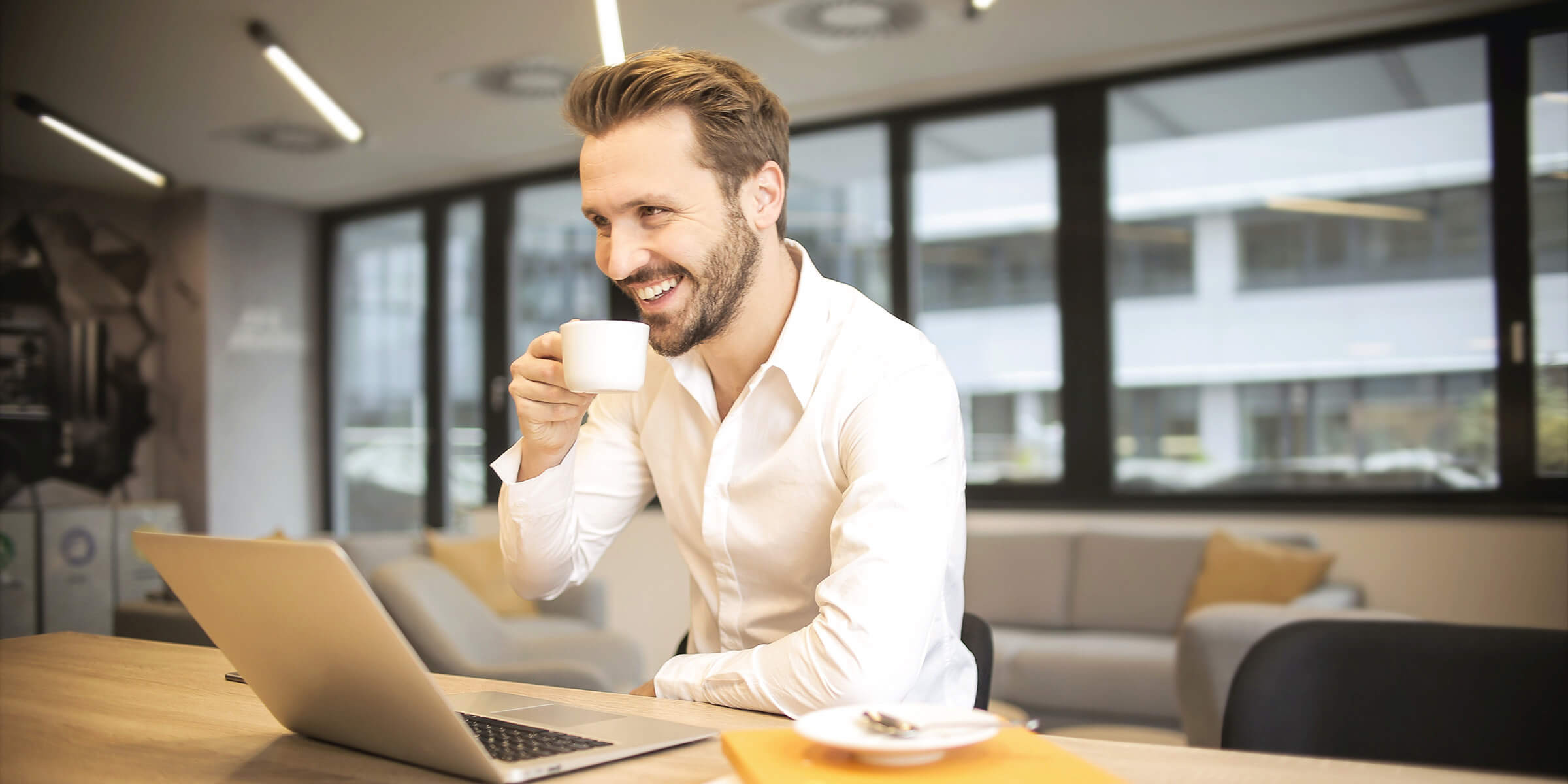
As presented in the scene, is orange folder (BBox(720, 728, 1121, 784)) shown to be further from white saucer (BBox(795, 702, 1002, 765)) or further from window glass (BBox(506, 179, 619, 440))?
window glass (BBox(506, 179, 619, 440))

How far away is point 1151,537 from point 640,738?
3760 mm

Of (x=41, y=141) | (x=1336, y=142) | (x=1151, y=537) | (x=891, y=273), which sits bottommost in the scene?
(x=1151, y=537)

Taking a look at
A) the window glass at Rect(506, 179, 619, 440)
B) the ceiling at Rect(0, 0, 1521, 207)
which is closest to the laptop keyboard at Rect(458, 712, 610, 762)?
the ceiling at Rect(0, 0, 1521, 207)

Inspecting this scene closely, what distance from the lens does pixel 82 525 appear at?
4.98m

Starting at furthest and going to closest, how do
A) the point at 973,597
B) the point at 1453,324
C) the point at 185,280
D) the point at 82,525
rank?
the point at 185,280 < the point at 82,525 < the point at 973,597 < the point at 1453,324

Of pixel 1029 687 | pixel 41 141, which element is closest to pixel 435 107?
pixel 41 141

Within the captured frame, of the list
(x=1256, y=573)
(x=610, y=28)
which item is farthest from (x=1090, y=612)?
(x=610, y=28)

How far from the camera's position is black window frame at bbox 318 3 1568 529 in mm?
3951

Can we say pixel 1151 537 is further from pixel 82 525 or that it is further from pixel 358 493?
pixel 358 493

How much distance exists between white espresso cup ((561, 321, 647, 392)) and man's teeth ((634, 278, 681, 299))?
0.26 metres

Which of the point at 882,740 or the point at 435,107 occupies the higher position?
the point at 435,107

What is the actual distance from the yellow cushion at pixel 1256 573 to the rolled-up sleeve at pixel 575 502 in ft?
9.31

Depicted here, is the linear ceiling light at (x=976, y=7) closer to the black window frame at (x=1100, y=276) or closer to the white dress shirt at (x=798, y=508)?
the black window frame at (x=1100, y=276)

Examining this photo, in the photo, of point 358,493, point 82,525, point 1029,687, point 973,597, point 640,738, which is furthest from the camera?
point 358,493
